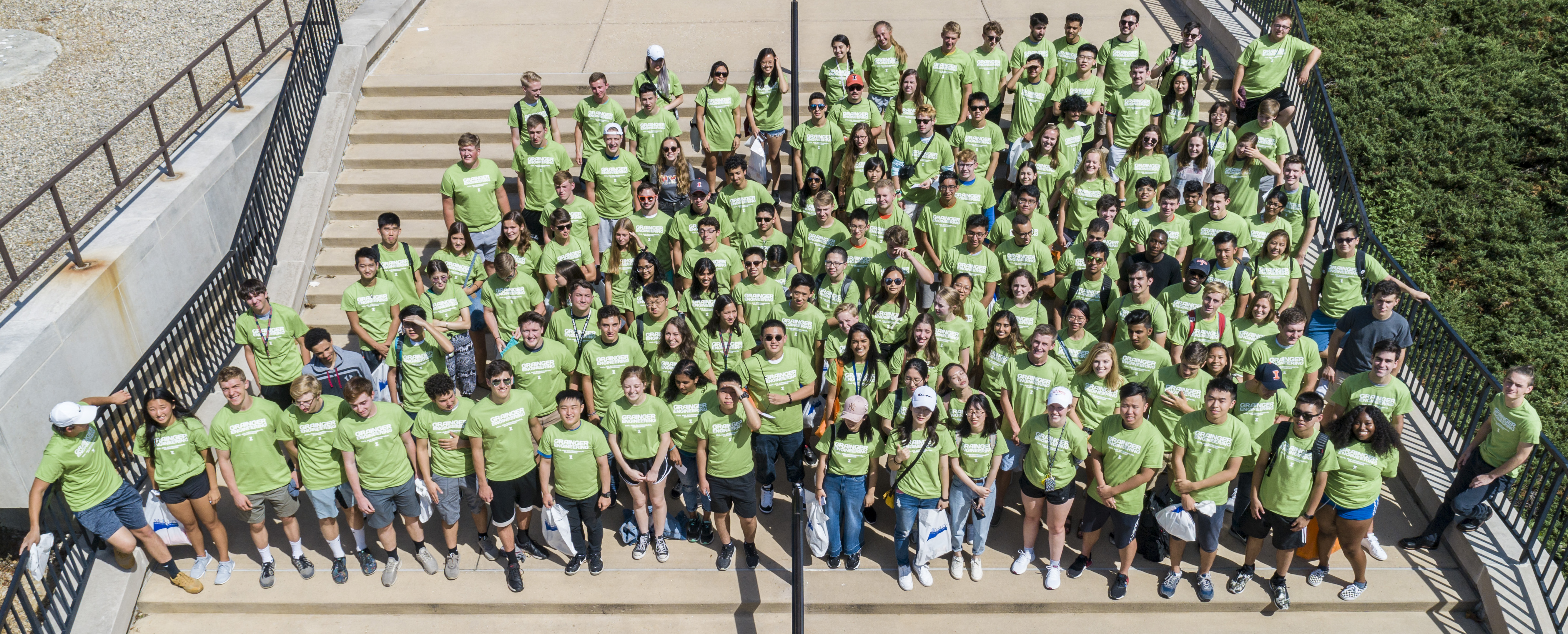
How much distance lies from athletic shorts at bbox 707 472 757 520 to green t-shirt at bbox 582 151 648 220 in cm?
308

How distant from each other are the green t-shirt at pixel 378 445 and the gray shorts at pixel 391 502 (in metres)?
0.03

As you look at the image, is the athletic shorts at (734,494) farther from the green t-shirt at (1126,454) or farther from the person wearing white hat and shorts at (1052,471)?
the green t-shirt at (1126,454)

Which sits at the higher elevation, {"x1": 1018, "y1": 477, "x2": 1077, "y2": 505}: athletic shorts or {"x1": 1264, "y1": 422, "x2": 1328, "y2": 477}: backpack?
{"x1": 1264, "y1": 422, "x2": 1328, "y2": 477}: backpack

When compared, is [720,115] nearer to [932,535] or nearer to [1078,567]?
[932,535]

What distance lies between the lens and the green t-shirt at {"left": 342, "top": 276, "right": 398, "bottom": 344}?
8305mm

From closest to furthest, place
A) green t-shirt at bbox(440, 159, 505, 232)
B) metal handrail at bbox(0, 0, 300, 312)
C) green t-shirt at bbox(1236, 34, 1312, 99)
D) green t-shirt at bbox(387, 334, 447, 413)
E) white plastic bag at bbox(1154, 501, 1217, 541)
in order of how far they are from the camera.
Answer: white plastic bag at bbox(1154, 501, 1217, 541), green t-shirt at bbox(387, 334, 447, 413), metal handrail at bbox(0, 0, 300, 312), green t-shirt at bbox(440, 159, 505, 232), green t-shirt at bbox(1236, 34, 1312, 99)

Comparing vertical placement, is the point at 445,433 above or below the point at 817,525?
above

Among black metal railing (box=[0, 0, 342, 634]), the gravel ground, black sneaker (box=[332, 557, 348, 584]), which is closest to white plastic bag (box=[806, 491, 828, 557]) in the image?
black sneaker (box=[332, 557, 348, 584])

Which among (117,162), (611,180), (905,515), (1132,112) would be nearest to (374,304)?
(611,180)

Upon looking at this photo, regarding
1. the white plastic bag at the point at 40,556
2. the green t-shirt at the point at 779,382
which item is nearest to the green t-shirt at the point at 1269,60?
the green t-shirt at the point at 779,382

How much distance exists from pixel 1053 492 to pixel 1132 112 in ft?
15.8

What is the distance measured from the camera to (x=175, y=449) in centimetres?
727

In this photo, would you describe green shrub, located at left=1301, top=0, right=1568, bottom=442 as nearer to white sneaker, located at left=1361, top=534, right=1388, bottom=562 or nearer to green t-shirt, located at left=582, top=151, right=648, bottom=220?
white sneaker, located at left=1361, top=534, right=1388, bottom=562

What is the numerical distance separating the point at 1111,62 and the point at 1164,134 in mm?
1027
